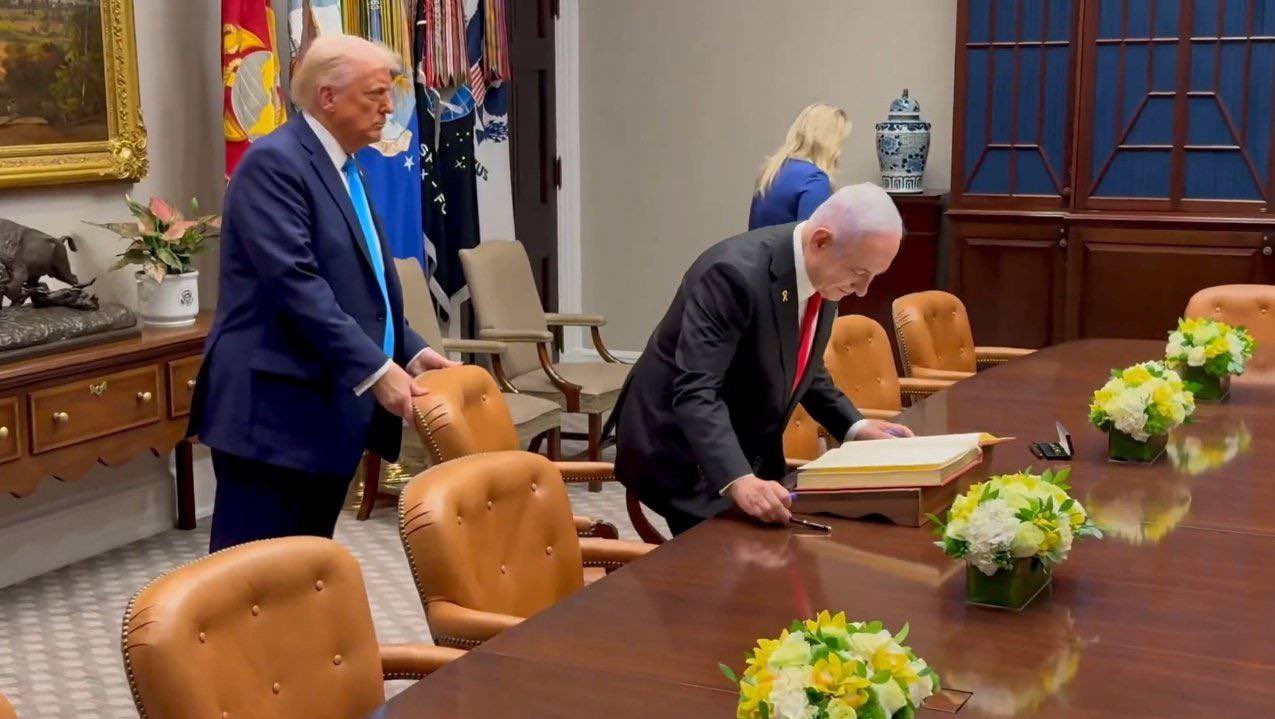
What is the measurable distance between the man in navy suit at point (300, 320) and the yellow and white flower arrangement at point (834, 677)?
1704mm

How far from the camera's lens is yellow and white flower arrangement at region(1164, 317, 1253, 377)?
389cm

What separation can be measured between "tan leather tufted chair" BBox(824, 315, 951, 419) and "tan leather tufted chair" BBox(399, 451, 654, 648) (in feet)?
5.27

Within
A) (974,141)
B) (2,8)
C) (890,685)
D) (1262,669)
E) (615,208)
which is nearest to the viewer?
(890,685)

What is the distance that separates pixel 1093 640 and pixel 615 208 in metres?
6.61

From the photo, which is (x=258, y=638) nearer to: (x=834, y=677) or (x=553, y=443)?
(x=834, y=677)

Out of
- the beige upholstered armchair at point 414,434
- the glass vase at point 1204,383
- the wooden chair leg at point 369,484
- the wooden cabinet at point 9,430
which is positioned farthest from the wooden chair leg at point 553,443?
the glass vase at point 1204,383

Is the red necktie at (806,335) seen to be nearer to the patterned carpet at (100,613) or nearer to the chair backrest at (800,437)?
the chair backrest at (800,437)

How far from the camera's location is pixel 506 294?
21.2 ft

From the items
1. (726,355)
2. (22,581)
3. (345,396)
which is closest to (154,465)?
(22,581)

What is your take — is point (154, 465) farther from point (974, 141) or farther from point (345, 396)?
point (974, 141)

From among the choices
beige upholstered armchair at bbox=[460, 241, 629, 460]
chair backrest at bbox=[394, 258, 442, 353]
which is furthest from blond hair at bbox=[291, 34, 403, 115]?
A: beige upholstered armchair at bbox=[460, 241, 629, 460]

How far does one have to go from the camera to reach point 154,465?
5.54 m

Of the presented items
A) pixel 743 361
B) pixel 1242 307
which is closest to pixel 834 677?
pixel 743 361

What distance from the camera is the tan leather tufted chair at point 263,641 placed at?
6.32 ft
